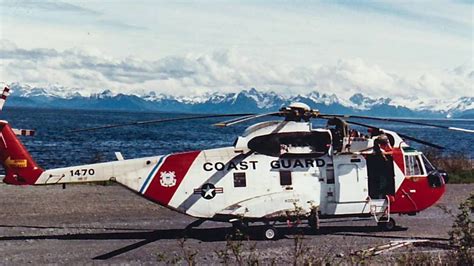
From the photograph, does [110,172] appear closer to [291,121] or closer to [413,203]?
[291,121]

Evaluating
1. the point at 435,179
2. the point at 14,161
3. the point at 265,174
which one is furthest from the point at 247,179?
the point at 14,161

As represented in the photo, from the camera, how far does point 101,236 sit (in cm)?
1719

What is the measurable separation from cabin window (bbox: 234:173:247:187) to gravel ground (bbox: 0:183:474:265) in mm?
1412

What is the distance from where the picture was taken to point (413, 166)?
58.2 feet

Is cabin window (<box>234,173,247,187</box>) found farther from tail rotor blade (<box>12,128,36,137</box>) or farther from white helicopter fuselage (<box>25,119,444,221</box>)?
tail rotor blade (<box>12,128,36,137</box>)

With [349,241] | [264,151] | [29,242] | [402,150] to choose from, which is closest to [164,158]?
[264,151]

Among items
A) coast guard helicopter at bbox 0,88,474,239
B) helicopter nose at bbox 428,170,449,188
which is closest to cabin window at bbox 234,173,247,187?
coast guard helicopter at bbox 0,88,474,239

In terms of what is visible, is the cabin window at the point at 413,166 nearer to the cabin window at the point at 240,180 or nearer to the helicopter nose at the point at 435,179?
the helicopter nose at the point at 435,179

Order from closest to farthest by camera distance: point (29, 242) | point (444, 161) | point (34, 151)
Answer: point (29, 242)
point (444, 161)
point (34, 151)

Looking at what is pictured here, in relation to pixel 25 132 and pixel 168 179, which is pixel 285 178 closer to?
pixel 168 179

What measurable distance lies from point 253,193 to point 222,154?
1234 mm

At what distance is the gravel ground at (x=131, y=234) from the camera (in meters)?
14.7

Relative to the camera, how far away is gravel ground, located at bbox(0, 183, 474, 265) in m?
14.7

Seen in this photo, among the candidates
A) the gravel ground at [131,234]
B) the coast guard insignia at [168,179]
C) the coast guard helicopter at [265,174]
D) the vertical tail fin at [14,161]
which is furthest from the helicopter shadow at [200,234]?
the vertical tail fin at [14,161]
